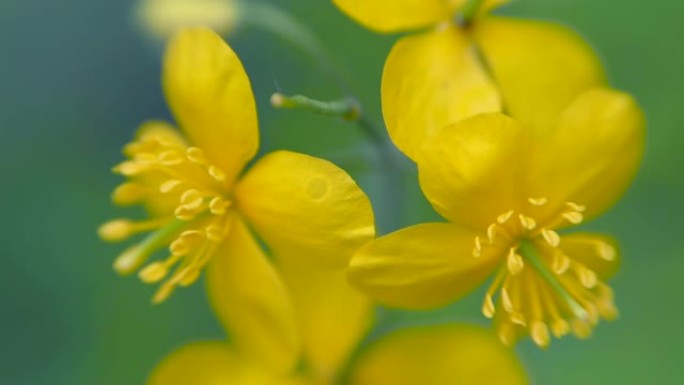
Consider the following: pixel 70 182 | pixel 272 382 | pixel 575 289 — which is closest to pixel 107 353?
pixel 70 182

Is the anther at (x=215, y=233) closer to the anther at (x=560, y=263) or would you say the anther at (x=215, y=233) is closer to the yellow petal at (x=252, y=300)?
the yellow petal at (x=252, y=300)

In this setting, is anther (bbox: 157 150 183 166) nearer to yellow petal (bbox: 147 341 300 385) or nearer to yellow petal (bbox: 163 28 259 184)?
yellow petal (bbox: 163 28 259 184)

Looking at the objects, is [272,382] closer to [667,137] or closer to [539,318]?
[539,318]

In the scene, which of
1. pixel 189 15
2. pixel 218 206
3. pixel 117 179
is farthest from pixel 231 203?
pixel 117 179

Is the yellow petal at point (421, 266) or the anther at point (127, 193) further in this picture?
the anther at point (127, 193)

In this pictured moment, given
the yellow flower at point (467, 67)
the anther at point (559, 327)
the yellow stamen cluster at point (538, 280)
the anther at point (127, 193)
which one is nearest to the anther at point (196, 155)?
the anther at point (127, 193)

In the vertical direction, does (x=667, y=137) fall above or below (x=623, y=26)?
below
